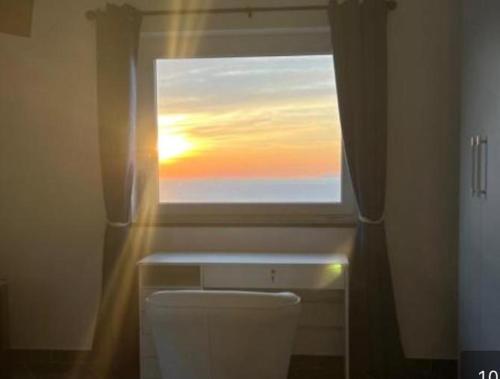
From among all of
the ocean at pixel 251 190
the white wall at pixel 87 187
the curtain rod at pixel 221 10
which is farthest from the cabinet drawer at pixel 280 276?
the curtain rod at pixel 221 10

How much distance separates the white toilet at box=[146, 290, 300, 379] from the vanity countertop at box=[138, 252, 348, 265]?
31.8 inches

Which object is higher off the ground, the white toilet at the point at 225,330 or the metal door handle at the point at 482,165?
the metal door handle at the point at 482,165

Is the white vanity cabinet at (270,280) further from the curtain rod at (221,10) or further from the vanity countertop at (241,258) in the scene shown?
the curtain rod at (221,10)

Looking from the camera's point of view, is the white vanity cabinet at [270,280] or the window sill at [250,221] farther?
the window sill at [250,221]

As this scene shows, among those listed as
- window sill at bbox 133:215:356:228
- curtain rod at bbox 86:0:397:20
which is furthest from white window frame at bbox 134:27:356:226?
curtain rod at bbox 86:0:397:20

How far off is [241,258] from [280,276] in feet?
0.84

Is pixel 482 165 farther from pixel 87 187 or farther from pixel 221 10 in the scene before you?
pixel 87 187

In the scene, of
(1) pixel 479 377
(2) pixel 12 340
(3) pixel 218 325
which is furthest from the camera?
(2) pixel 12 340

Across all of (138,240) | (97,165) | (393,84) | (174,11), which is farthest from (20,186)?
(393,84)

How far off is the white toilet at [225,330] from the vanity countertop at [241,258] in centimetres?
81

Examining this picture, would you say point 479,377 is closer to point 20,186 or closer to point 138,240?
point 138,240

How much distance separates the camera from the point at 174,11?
2.93 m

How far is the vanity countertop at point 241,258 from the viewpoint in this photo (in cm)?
266

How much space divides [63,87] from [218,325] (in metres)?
1.91
